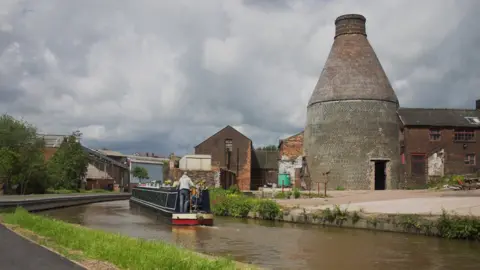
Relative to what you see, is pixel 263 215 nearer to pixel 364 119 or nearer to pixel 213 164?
pixel 364 119

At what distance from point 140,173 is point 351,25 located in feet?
259

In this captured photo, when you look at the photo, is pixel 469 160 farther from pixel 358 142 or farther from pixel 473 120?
pixel 358 142

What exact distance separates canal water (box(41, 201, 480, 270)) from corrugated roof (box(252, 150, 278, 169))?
169 ft

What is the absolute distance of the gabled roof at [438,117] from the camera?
143 feet

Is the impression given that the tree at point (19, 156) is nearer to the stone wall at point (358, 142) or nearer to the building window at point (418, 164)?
the stone wall at point (358, 142)

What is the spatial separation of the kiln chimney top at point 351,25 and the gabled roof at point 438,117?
29.8 feet

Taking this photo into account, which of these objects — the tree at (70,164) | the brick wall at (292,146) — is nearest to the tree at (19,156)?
the tree at (70,164)

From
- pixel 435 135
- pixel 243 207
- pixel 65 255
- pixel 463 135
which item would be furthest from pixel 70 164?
pixel 65 255

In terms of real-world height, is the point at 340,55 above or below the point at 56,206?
above

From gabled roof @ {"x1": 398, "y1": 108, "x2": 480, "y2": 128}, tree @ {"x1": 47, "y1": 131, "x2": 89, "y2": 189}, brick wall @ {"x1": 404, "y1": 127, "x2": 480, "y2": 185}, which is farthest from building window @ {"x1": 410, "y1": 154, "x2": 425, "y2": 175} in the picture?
tree @ {"x1": 47, "y1": 131, "x2": 89, "y2": 189}

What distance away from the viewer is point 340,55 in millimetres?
46969

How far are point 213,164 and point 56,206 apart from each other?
1294 inches

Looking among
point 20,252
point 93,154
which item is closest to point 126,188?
point 93,154

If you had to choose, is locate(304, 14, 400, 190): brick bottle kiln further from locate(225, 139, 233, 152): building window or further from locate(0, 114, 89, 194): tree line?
locate(0, 114, 89, 194): tree line
